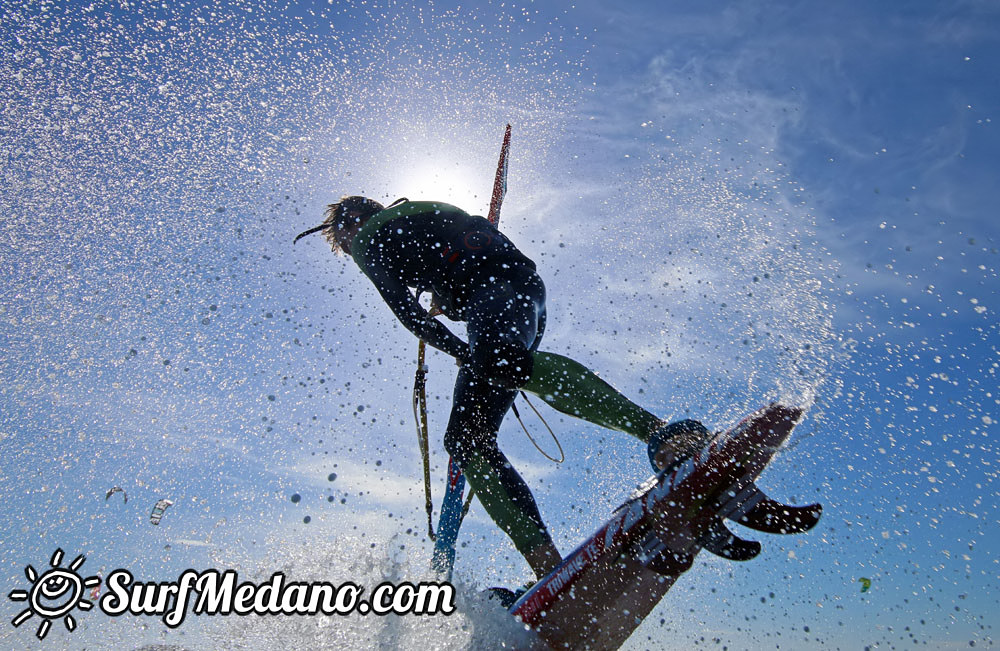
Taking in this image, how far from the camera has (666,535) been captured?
9.14 feet

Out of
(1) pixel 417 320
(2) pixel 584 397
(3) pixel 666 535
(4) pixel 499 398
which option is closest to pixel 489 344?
(1) pixel 417 320

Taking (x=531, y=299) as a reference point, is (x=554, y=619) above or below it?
below

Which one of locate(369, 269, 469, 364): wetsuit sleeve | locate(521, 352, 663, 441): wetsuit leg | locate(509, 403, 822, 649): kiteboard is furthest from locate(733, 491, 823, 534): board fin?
locate(369, 269, 469, 364): wetsuit sleeve

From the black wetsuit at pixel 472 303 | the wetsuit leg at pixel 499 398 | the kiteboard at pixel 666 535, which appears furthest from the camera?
the black wetsuit at pixel 472 303

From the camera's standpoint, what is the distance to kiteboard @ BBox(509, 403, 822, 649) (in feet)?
9.09

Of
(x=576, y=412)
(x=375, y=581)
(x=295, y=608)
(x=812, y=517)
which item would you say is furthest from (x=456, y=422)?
(x=812, y=517)

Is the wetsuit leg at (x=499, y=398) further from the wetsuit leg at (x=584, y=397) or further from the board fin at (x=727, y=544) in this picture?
the board fin at (x=727, y=544)

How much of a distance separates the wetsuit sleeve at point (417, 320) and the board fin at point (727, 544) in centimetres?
166

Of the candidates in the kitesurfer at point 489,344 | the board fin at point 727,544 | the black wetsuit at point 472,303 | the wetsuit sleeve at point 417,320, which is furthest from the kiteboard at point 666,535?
the wetsuit sleeve at point 417,320

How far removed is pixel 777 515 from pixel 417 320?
89.5 inches

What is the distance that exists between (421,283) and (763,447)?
233 cm

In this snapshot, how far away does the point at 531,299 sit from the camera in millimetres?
3396

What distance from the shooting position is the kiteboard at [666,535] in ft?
9.09

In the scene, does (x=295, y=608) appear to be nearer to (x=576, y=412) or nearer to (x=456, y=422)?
(x=456, y=422)
